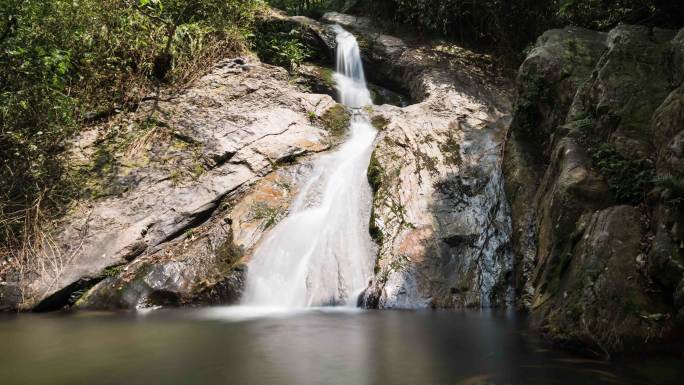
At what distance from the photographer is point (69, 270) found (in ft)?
24.9

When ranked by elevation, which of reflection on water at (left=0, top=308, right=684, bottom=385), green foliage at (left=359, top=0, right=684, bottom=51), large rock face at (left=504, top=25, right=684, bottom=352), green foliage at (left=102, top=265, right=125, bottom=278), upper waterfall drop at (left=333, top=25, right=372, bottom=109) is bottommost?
reflection on water at (left=0, top=308, right=684, bottom=385)

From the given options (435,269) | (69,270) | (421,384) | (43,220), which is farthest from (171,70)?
(421,384)

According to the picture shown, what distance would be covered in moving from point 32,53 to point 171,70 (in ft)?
11.0

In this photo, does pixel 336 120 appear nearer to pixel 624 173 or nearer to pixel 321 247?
pixel 321 247

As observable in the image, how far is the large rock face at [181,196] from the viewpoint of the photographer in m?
7.50

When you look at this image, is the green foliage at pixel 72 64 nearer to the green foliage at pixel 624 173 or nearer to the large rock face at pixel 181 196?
the large rock face at pixel 181 196

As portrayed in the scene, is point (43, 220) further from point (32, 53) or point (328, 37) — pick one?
point (328, 37)

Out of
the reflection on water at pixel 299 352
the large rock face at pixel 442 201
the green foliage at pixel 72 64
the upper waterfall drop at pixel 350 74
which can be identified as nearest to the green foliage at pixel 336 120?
the large rock face at pixel 442 201

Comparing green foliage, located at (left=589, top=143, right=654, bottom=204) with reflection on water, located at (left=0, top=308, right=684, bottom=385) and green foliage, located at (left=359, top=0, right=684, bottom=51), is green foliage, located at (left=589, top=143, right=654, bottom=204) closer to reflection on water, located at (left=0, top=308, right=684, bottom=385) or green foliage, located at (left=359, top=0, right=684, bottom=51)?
reflection on water, located at (left=0, top=308, right=684, bottom=385)

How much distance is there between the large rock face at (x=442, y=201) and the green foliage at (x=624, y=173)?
2.31 metres

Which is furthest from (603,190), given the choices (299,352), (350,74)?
(350,74)

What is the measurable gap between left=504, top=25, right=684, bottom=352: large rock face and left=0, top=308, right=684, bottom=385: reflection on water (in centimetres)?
46

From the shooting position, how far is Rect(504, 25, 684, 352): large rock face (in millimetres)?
4070

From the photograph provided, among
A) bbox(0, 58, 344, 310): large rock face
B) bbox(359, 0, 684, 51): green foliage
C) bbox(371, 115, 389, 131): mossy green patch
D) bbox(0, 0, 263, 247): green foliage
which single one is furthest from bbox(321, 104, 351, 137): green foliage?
bbox(359, 0, 684, 51): green foliage
